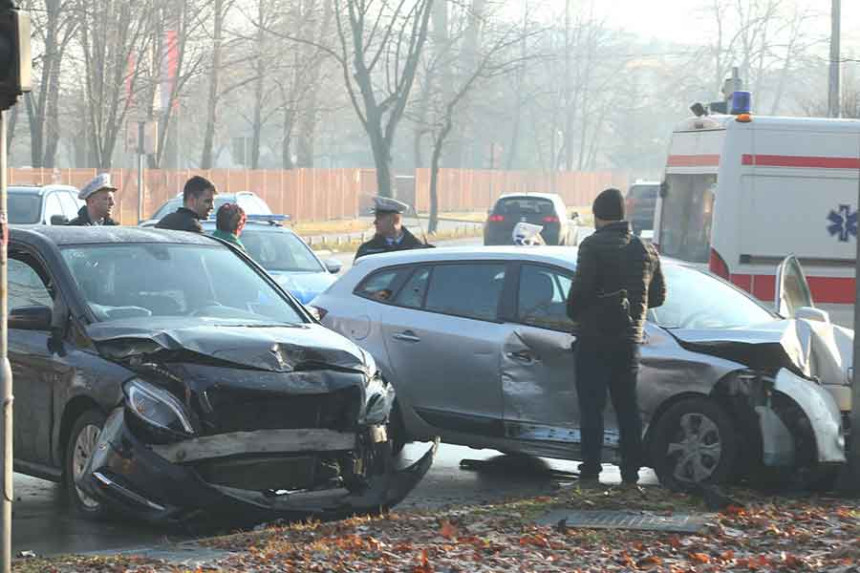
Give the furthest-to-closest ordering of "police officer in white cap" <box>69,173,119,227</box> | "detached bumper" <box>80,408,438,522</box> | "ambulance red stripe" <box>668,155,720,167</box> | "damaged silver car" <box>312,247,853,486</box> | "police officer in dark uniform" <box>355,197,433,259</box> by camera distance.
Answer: "ambulance red stripe" <box>668,155,720,167</box> < "police officer in dark uniform" <box>355,197,433,259</box> < "police officer in white cap" <box>69,173,119,227</box> < "damaged silver car" <box>312,247,853,486</box> < "detached bumper" <box>80,408,438,522</box>

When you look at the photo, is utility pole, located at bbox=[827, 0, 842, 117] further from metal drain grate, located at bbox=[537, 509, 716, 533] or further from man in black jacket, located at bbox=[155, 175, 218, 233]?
metal drain grate, located at bbox=[537, 509, 716, 533]

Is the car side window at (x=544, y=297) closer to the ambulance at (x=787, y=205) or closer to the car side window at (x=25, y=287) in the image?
the car side window at (x=25, y=287)

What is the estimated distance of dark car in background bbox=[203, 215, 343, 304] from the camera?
Result: 56.5 feet

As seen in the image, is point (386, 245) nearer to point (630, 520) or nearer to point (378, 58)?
point (630, 520)

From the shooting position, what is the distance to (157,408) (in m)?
7.89

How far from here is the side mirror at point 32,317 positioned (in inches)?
339

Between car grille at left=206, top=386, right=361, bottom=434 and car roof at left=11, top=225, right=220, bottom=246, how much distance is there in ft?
5.67

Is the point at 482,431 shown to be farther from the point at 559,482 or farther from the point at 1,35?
the point at 1,35

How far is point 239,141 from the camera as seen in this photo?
54531 millimetres

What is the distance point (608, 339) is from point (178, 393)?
2.68 meters

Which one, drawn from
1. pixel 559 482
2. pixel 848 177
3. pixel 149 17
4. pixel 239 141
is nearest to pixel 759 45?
pixel 239 141

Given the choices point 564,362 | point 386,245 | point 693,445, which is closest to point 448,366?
point 564,362

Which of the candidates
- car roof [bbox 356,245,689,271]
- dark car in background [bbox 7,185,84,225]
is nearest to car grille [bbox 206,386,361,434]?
car roof [bbox 356,245,689,271]

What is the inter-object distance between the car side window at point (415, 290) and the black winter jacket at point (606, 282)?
1.65 meters
